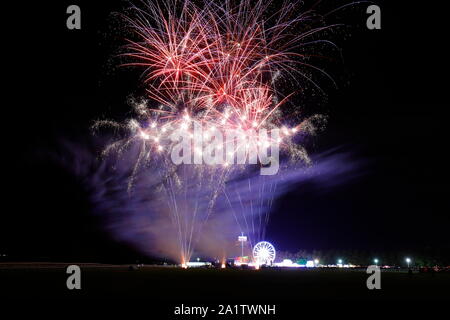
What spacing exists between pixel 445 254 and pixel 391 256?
583 inches

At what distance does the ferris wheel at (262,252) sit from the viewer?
87.6 m

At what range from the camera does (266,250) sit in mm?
88750

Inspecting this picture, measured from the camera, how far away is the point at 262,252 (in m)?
87.9

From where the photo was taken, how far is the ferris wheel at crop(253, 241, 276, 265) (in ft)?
287
